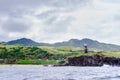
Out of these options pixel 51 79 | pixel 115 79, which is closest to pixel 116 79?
pixel 115 79

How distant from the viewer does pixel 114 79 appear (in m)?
84.2

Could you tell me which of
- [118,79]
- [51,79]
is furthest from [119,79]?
[51,79]

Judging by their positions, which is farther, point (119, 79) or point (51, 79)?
point (51, 79)

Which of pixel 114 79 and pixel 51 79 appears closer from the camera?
pixel 114 79

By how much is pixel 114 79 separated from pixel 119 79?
4.12 ft

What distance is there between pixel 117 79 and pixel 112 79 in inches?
40.1

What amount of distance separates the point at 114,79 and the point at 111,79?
2.03 feet

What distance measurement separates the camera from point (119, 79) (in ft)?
274

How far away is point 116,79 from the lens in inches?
3314

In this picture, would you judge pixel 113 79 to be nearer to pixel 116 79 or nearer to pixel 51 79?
pixel 116 79

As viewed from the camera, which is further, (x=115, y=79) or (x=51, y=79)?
(x=51, y=79)

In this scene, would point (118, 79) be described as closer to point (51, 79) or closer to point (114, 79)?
point (114, 79)

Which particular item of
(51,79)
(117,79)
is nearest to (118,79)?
(117,79)

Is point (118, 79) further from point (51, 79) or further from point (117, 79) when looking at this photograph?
point (51, 79)
